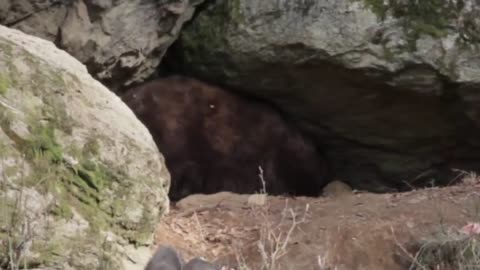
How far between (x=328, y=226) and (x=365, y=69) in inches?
69.1

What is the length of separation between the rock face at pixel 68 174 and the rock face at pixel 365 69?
254 centimetres

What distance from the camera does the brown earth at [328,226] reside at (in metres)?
5.67

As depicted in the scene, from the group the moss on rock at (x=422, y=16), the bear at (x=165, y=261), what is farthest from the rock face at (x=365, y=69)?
the bear at (x=165, y=261)

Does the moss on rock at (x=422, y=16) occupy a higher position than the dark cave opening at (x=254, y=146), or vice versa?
the moss on rock at (x=422, y=16)

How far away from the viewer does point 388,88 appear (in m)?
7.58

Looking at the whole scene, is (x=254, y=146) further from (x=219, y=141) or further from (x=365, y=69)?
(x=365, y=69)

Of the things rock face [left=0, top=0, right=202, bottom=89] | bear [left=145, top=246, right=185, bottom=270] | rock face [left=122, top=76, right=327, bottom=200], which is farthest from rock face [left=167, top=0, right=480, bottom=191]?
bear [left=145, top=246, right=185, bottom=270]

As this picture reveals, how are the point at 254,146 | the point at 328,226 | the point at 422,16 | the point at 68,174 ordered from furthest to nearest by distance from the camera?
1. the point at 254,146
2. the point at 422,16
3. the point at 328,226
4. the point at 68,174

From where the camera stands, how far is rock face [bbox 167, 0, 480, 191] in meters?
7.35

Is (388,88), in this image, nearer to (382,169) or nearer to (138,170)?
(382,169)

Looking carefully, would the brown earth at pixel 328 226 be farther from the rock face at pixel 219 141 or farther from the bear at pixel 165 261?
the bear at pixel 165 261

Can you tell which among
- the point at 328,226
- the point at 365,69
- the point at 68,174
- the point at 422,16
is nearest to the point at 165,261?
the point at 68,174

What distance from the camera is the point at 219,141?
7645 mm

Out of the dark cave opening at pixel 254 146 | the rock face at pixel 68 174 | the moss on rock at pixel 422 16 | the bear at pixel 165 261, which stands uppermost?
the moss on rock at pixel 422 16
